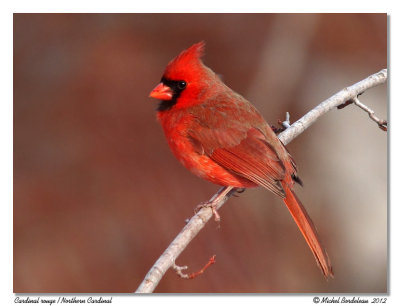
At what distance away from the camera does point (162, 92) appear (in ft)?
10.4

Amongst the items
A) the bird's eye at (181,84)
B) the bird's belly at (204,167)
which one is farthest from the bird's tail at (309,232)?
the bird's eye at (181,84)

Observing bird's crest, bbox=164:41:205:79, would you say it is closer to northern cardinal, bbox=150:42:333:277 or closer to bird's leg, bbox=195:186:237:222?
northern cardinal, bbox=150:42:333:277

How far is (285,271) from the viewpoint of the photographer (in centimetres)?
383

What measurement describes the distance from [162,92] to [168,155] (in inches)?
31.2

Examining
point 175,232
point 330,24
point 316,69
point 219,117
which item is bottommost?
point 175,232

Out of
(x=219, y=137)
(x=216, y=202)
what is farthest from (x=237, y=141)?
(x=216, y=202)

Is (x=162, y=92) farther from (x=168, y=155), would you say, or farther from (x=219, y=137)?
(x=168, y=155)

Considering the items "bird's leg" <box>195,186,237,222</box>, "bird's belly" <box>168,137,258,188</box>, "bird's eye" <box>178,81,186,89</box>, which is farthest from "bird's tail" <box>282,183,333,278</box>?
"bird's eye" <box>178,81,186,89</box>

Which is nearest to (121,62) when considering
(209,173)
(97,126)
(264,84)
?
(97,126)

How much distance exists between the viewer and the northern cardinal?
3096mm
